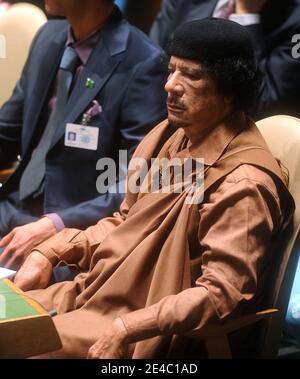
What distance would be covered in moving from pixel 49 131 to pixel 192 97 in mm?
784

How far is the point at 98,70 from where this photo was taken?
2.33 meters

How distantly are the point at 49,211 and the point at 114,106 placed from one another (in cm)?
37

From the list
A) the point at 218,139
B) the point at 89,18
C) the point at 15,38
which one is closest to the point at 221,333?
the point at 218,139

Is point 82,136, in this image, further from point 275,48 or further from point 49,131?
point 275,48

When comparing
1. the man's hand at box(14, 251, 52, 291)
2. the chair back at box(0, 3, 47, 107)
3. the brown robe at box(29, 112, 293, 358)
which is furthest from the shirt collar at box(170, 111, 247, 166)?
the chair back at box(0, 3, 47, 107)

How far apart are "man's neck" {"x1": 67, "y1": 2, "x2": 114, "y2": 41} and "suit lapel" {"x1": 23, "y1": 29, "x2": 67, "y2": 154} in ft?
0.37

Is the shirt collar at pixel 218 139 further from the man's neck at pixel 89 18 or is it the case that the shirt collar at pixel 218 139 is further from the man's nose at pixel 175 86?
the man's neck at pixel 89 18

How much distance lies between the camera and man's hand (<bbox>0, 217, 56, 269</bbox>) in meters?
2.12

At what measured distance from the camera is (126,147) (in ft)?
7.57

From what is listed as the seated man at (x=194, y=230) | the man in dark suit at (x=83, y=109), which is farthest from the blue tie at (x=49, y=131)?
the seated man at (x=194, y=230)

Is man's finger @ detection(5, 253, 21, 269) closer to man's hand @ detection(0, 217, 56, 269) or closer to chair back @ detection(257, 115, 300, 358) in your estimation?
man's hand @ detection(0, 217, 56, 269)

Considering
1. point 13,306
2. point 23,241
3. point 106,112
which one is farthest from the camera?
point 106,112
